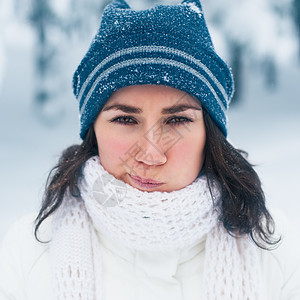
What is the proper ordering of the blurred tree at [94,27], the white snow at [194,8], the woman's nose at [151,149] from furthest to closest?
the blurred tree at [94,27] < the white snow at [194,8] < the woman's nose at [151,149]

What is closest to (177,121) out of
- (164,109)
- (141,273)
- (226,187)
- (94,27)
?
(164,109)

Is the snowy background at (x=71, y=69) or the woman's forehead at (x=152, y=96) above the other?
the snowy background at (x=71, y=69)

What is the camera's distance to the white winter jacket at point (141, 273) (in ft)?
4.22

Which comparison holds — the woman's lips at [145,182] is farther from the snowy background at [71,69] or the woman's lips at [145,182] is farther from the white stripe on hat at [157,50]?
the snowy background at [71,69]

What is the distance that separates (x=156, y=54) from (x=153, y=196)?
1.44 ft

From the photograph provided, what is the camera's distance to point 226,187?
4.48 feet

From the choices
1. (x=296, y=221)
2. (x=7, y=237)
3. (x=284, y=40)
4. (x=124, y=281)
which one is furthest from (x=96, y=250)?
(x=284, y=40)

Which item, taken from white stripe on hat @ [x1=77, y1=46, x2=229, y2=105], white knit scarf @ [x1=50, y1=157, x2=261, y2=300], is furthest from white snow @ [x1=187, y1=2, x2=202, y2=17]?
white knit scarf @ [x1=50, y1=157, x2=261, y2=300]

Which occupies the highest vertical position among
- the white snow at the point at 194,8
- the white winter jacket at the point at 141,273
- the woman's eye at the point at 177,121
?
the white snow at the point at 194,8

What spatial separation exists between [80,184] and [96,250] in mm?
241

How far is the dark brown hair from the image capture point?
4.40 feet

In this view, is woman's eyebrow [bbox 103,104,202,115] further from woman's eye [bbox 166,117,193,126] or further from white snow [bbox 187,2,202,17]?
white snow [bbox 187,2,202,17]

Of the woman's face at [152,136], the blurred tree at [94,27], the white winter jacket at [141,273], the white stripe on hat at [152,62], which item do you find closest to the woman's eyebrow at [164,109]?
the woman's face at [152,136]

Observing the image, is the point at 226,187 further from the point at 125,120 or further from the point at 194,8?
the point at 194,8
